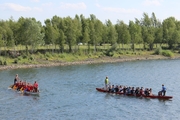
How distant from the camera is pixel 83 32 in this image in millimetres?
130625

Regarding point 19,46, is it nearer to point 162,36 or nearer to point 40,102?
point 162,36

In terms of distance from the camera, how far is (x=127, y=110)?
4303 centimetres

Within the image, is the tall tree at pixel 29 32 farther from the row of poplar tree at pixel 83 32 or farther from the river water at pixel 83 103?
the river water at pixel 83 103

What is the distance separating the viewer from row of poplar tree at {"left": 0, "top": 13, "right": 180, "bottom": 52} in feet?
364

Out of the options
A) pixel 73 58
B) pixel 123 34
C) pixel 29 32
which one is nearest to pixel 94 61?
pixel 73 58

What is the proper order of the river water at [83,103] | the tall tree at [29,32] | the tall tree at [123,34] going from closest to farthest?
the river water at [83,103] → the tall tree at [29,32] → the tall tree at [123,34]

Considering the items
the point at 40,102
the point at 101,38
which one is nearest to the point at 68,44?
the point at 101,38

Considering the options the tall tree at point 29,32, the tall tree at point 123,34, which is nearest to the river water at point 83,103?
the tall tree at point 29,32

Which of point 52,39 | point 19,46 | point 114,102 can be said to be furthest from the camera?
point 19,46

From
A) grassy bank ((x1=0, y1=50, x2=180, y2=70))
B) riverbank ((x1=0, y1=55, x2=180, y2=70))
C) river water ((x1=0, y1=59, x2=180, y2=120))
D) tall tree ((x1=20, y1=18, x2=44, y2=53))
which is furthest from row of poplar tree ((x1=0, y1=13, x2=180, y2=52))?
river water ((x1=0, y1=59, x2=180, y2=120))

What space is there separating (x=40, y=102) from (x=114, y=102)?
12242mm

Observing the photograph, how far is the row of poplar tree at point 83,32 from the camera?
11081 cm

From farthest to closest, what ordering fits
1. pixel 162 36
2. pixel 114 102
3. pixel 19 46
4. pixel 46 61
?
pixel 162 36
pixel 19 46
pixel 46 61
pixel 114 102

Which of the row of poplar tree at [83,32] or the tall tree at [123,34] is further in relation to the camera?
the tall tree at [123,34]
